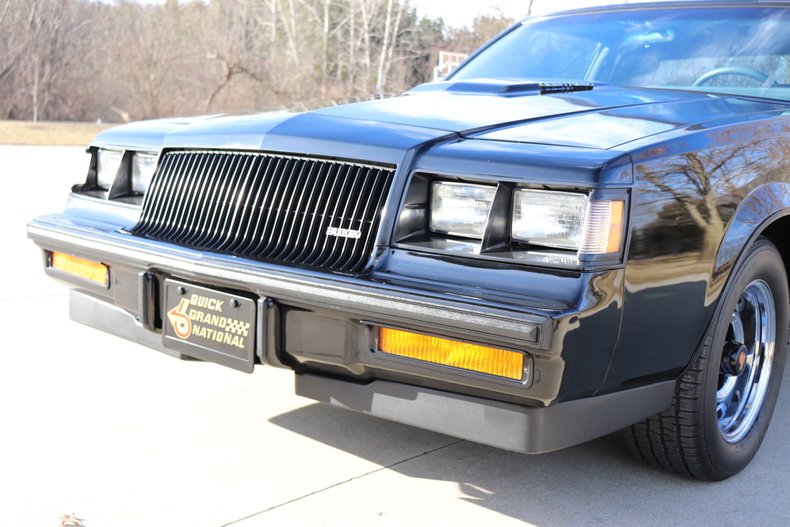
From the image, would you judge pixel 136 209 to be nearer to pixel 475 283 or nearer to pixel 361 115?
pixel 361 115

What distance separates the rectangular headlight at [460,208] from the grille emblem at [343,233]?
0.22 meters

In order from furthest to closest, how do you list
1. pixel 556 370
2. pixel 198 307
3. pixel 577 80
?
pixel 577 80
pixel 198 307
pixel 556 370

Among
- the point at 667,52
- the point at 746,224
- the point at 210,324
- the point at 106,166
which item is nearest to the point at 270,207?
the point at 210,324

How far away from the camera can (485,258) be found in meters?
2.32

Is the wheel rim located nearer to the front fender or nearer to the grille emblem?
the front fender

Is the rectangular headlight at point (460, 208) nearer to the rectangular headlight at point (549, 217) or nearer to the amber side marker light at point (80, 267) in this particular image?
the rectangular headlight at point (549, 217)

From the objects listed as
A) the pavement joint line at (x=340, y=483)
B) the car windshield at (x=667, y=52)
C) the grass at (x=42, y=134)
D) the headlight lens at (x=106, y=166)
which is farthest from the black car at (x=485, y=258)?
the grass at (x=42, y=134)

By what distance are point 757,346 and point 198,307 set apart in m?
1.95

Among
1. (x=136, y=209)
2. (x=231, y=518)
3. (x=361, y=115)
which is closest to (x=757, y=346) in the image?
(x=361, y=115)

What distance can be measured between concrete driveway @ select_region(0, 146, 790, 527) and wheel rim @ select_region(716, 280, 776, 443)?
191 mm

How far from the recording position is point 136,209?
3.21m

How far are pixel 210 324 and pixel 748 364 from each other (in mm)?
1875

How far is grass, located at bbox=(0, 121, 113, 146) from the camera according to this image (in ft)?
69.4

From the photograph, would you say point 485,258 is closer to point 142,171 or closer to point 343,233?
point 343,233
